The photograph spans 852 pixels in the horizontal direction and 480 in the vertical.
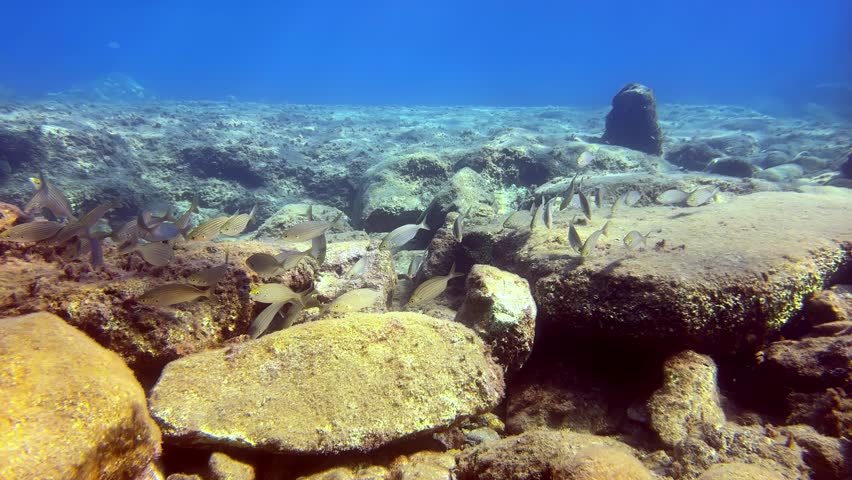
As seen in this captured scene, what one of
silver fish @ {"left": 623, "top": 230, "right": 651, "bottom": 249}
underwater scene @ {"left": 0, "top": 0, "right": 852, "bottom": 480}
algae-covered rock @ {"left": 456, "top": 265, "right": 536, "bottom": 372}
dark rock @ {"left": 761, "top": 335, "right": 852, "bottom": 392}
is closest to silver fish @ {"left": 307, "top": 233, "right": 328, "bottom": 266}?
underwater scene @ {"left": 0, "top": 0, "right": 852, "bottom": 480}

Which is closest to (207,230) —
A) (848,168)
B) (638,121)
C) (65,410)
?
(65,410)

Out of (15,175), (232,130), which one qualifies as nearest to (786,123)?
(232,130)

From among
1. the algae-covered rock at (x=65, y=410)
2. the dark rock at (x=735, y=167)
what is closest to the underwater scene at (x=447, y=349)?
the algae-covered rock at (x=65, y=410)

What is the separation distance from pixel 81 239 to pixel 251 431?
10.1ft

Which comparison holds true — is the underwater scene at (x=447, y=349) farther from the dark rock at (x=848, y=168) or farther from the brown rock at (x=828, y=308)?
the dark rock at (x=848, y=168)

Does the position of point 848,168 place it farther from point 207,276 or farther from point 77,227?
point 77,227

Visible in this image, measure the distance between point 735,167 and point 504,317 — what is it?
515 inches

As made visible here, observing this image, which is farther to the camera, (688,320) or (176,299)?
(688,320)

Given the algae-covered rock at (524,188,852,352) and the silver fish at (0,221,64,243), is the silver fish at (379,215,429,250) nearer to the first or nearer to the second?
the algae-covered rock at (524,188,852,352)

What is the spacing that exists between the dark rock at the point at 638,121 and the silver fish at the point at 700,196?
979cm

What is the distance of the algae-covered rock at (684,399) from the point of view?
2746mm

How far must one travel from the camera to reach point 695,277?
3180 millimetres

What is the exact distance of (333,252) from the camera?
518 centimetres

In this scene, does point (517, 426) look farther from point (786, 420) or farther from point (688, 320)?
point (786, 420)
